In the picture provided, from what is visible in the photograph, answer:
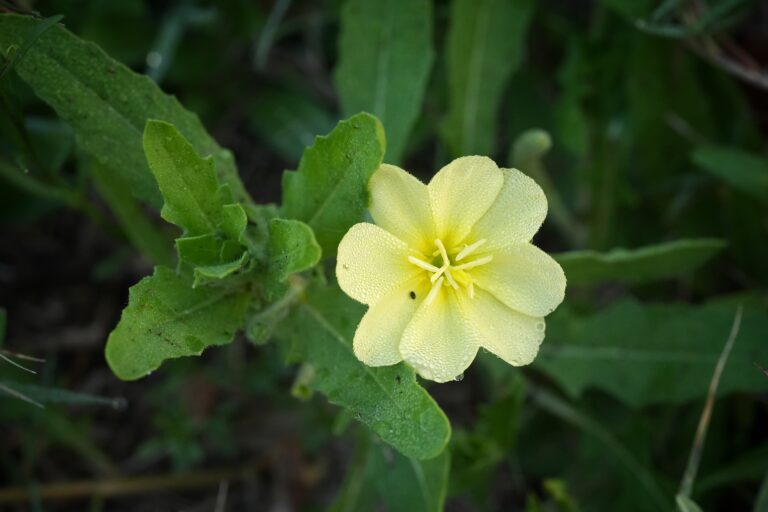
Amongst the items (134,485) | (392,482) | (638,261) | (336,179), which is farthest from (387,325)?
(134,485)

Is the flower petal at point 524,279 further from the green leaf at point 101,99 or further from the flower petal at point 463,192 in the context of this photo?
the green leaf at point 101,99

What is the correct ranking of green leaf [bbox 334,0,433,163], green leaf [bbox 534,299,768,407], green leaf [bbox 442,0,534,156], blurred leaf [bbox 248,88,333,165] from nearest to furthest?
green leaf [bbox 334,0,433,163] < green leaf [bbox 534,299,768,407] < green leaf [bbox 442,0,534,156] < blurred leaf [bbox 248,88,333,165]

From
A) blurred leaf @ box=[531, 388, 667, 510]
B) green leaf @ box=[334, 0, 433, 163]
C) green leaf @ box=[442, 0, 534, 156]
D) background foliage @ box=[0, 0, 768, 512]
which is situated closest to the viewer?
background foliage @ box=[0, 0, 768, 512]

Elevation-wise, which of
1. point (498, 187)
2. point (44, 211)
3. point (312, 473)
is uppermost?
point (498, 187)

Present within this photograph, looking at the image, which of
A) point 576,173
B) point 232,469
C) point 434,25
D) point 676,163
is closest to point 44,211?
point 232,469

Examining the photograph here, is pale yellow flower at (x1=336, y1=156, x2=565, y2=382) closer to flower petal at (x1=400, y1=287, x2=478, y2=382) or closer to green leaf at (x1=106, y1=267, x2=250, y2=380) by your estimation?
flower petal at (x1=400, y1=287, x2=478, y2=382)

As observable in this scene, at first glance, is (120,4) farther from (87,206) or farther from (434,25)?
(434,25)

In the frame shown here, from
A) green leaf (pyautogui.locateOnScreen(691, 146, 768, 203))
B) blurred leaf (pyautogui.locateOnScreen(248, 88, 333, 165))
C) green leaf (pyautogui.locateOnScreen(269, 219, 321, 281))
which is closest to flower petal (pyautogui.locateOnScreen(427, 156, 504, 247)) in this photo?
green leaf (pyautogui.locateOnScreen(269, 219, 321, 281))
